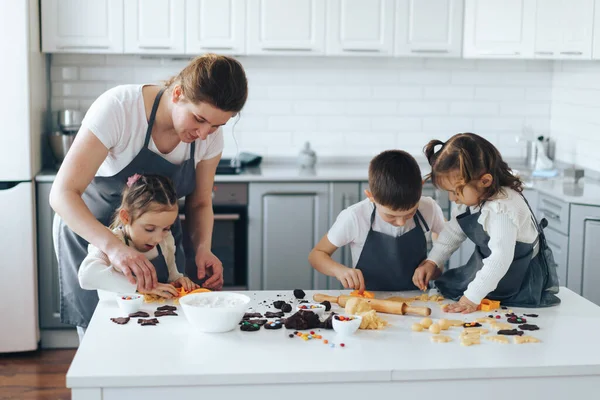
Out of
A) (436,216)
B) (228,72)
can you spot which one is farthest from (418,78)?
(228,72)

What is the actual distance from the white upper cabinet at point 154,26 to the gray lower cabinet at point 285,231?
3.27ft

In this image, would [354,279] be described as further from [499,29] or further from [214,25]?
[499,29]

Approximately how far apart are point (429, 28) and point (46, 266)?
8.76 feet

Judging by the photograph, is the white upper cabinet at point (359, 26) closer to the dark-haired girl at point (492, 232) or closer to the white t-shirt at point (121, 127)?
the white t-shirt at point (121, 127)

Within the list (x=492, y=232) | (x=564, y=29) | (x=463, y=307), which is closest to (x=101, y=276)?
(x=463, y=307)

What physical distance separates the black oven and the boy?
176 centimetres

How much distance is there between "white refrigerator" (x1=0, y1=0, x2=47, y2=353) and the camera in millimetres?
4312

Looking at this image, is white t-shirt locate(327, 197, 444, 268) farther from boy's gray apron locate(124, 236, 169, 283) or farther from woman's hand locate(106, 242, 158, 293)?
woman's hand locate(106, 242, 158, 293)

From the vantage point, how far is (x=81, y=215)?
248 centimetres

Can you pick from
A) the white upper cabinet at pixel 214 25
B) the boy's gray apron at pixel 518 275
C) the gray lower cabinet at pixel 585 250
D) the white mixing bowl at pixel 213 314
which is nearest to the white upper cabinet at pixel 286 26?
the white upper cabinet at pixel 214 25

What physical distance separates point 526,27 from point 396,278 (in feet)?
8.74

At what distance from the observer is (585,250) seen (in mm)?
4094

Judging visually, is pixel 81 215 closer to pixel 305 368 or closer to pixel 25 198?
pixel 305 368

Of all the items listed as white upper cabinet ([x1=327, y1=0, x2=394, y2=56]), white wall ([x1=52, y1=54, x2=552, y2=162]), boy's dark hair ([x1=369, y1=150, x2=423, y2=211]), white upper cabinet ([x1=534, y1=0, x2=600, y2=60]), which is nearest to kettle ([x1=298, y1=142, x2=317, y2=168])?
white wall ([x1=52, y1=54, x2=552, y2=162])
